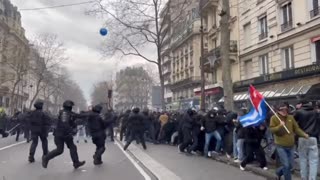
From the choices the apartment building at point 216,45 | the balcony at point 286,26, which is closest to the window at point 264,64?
the balcony at point 286,26

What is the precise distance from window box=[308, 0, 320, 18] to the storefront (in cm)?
292

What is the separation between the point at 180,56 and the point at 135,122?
50385 mm

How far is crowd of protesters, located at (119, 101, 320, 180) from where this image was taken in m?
8.62

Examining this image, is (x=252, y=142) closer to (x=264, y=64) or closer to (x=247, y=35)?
(x=264, y=64)

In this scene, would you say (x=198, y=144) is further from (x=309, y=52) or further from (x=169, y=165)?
(x=309, y=52)

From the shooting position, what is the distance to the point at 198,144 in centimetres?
1577

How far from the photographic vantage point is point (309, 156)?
8641 millimetres

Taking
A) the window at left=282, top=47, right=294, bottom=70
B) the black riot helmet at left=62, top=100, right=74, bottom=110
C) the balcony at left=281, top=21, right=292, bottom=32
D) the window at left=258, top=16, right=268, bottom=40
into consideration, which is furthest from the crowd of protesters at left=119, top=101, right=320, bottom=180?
the window at left=258, top=16, right=268, bottom=40

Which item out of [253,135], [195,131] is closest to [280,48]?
[195,131]

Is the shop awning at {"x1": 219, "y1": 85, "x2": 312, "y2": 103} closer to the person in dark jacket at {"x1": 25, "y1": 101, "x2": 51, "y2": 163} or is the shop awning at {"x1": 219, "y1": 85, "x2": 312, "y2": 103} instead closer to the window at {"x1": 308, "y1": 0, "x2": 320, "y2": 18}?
the window at {"x1": 308, "y1": 0, "x2": 320, "y2": 18}

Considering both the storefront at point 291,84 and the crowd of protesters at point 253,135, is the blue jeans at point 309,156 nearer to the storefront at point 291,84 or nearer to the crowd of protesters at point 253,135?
the crowd of protesters at point 253,135

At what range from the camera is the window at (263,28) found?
29656 millimetres

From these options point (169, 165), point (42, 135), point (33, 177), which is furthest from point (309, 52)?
point (33, 177)

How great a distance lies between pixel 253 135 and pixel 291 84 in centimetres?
1491
